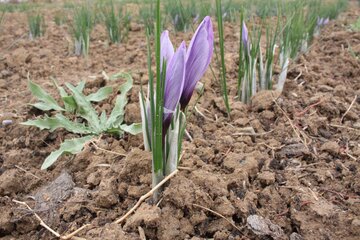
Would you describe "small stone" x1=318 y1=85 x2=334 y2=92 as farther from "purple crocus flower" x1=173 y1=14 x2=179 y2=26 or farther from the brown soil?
"purple crocus flower" x1=173 y1=14 x2=179 y2=26

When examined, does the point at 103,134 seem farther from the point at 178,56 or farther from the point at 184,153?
the point at 178,56

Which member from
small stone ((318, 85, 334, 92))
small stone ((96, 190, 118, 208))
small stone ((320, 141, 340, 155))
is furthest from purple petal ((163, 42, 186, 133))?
small stone ((318, 85, 334, 92))

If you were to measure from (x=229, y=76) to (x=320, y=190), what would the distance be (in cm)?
117

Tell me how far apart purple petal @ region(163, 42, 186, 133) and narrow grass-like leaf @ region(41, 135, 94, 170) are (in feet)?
1.72

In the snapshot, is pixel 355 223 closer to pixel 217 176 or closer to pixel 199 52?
pixel 217 176

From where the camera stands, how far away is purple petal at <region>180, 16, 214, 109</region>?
3.16 ft

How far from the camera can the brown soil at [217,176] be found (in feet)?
3.35

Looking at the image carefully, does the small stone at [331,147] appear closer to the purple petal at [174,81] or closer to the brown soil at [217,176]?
the brown soil at [217,176]

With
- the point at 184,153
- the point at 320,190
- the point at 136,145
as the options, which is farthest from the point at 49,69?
the point at 320,190

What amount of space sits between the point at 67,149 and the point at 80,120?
0.36 metres

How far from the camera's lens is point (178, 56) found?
3.15ft

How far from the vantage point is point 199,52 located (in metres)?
0.99

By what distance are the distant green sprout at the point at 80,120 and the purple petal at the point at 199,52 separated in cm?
48

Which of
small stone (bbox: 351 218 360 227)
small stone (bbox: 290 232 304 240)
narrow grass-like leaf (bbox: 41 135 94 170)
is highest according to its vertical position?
narrow grass-like leaf (bbox: 41 135 94 170)
